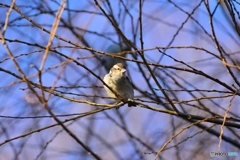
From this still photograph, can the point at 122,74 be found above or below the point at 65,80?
below

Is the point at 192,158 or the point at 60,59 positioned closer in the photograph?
the point at 192,158

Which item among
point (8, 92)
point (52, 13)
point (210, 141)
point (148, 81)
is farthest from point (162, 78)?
point (8, 92)

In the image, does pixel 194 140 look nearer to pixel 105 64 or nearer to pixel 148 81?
pixel 148 81

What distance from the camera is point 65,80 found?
12.6ft

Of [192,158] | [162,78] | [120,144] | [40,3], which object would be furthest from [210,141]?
[40,3]

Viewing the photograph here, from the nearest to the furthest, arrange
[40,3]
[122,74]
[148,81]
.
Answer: [148,81], [122,74], [40,3]

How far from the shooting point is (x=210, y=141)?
11.8 ft

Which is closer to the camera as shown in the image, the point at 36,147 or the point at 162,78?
the point at 162,78

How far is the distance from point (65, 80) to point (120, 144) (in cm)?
93

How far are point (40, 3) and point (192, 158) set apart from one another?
1.80m

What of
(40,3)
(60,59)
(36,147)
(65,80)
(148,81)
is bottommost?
(148,81)

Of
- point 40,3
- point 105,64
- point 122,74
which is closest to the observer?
point 122,74

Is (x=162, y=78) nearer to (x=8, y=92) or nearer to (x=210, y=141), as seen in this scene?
(x=210, y=141)

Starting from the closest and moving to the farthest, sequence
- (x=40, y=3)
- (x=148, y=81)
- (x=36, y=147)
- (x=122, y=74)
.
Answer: (x=148, y=81), (x=122, y=74), (x=40, y=3), (x=36, y=147)
